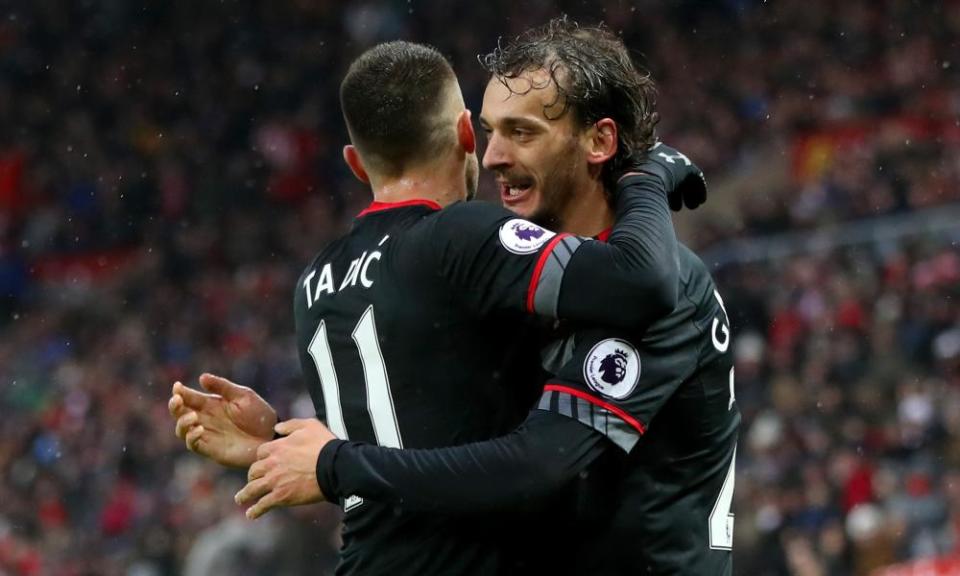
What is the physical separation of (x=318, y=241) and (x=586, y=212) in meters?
12.1

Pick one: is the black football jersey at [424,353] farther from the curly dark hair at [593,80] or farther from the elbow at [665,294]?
the curly dark hair at [593,80]

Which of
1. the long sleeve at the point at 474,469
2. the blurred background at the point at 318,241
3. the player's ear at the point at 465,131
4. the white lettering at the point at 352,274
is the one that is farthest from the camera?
A: the blurred background at the point at 318,241

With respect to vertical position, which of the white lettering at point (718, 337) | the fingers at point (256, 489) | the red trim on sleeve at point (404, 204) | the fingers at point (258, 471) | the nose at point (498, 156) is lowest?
the fingers at point (256, 489)

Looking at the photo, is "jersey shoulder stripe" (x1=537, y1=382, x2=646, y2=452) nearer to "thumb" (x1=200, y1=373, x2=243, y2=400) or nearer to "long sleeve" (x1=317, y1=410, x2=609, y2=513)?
"long sleeve" (x1=317, y1=410, x2=609, y2=513)

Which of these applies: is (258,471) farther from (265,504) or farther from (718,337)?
(718,337)

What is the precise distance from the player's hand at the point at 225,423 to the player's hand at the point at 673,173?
1009mm

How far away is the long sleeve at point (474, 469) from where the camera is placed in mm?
2965

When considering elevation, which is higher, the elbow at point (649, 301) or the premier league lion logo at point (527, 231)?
the premier league lion logo at point (527, 231)

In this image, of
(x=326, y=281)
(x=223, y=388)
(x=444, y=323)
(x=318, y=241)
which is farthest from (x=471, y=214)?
(x=318, y=241)

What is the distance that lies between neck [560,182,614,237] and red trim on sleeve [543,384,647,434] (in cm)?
44

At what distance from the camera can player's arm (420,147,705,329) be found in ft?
9.73

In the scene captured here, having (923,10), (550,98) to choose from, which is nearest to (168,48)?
(923,10)

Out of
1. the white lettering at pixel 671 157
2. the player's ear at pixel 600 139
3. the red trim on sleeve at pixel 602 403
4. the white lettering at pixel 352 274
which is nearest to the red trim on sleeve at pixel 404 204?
the white lettering at pixel 352 274

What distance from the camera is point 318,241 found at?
600 inches
